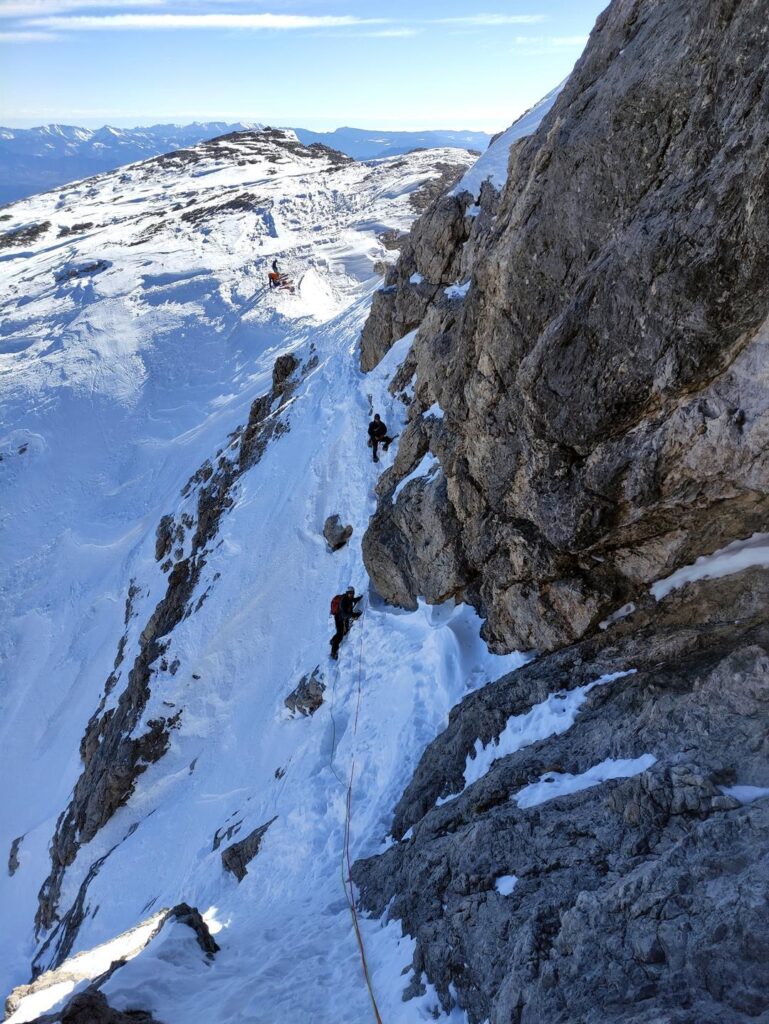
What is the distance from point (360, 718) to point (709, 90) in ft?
39.9

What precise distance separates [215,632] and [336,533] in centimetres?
542

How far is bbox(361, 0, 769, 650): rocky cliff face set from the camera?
6578 millimetres

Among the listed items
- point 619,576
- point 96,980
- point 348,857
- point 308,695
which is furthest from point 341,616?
point 96,980

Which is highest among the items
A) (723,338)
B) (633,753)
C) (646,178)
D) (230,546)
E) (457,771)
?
(646,178)

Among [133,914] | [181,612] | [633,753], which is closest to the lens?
[633,753]

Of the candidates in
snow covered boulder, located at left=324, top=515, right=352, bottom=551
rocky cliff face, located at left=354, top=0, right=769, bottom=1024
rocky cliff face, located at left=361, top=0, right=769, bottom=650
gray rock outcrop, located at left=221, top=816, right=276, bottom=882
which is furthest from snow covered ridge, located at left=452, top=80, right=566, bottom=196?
gray rock outcrop, located at left=221, top=816, right=276, bottom=882

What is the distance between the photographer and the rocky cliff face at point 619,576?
5.18 meters

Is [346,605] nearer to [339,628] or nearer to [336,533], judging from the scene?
[339,628]

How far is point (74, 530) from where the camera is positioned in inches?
1399

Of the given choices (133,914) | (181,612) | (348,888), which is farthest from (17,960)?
(348,888)

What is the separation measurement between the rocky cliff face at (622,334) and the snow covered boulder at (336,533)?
7647mm

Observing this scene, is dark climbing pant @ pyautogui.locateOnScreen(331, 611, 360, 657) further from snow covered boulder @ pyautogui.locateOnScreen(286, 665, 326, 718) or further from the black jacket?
snow covered boulder @ pyautogui.locateOnScreen(286, 665, 326, 718)

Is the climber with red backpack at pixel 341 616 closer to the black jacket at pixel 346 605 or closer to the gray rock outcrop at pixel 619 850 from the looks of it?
the black jacket at pixel 346 605

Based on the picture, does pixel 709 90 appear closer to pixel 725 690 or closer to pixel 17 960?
pixel 725 690
